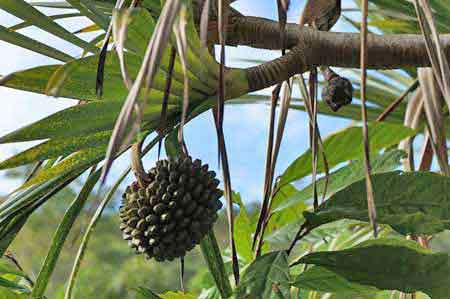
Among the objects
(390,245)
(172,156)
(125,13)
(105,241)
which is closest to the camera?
(125,13)

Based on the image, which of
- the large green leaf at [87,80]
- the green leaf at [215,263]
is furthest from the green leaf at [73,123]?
the green leaf at [215,263]

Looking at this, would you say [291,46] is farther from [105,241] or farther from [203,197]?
[105,241]

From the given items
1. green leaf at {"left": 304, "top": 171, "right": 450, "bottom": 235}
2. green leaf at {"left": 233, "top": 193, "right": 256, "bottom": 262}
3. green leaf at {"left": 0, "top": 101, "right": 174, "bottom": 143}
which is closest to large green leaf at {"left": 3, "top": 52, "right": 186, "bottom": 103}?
green leaf at {"left": 0, "top": 101, "right": 174, "bottom": 143}

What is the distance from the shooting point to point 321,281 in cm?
50

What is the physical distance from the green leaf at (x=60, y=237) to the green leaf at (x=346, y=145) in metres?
0.16

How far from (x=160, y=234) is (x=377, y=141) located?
0.81 feet

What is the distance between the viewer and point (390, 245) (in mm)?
452

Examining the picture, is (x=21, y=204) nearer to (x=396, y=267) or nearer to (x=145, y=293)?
(x=145, y=293)

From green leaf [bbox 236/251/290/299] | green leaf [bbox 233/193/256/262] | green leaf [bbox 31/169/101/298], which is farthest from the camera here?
green leaf [bbox 233/193/256/262]

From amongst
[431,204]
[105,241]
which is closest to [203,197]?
[431,204]

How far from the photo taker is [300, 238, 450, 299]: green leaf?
1.46 feet

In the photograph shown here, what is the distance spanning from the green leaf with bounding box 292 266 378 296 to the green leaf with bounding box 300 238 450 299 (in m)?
0.03

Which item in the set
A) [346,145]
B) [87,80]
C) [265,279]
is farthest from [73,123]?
[346,145]

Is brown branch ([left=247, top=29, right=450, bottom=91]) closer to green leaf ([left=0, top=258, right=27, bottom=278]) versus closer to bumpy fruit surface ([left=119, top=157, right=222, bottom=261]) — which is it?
bumpy fruit surface ([left=119, top=157, right=222, bottom=261])
